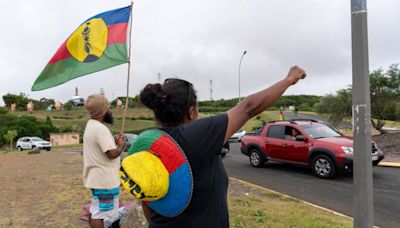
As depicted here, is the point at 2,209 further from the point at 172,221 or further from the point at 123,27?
the point at 172,221

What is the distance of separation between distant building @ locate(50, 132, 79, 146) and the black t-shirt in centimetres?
4897

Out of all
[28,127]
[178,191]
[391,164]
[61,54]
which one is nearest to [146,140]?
[178,191]

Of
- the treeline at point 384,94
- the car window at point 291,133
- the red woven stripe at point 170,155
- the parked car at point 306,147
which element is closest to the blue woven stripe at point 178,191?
the red woven stripe at point 170,155

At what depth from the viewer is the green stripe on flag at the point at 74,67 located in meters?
4.25

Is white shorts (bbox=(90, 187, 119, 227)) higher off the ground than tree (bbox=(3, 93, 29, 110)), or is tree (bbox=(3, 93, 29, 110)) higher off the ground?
tree (bbox=(3, 93, 29, 110))

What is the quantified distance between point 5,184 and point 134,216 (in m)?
6.46

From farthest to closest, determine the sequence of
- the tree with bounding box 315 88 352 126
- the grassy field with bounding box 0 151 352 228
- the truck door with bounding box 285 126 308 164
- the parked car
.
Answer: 1. the tree with bounding box 315 88 352 126
2. the truck door with bounding box 285 126 308 164
3. the parked car
4. the grassy field with bounding box 0 151 352 228

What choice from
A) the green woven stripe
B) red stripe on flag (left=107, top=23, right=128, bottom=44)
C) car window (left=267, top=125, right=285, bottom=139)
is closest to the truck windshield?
car window (left=267, top=125, right=285, bottom=139)

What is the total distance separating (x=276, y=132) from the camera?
37.0ft

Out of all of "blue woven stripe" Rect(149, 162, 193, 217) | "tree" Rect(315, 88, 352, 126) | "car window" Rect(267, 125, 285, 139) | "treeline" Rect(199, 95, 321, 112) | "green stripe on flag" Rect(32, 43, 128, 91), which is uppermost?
"treeline" Rect(199, 95, 321, 112)

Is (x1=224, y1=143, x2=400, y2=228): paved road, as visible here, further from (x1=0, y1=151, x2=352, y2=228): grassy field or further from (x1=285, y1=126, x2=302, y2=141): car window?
(x1=285, y1=126, x2=302, y2=141): car window

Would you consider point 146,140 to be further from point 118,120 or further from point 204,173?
point 118,120

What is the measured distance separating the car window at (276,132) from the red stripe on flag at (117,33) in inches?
296

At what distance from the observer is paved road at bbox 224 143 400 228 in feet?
20.9
